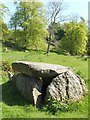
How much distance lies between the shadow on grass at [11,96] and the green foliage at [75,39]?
4595 centimetres

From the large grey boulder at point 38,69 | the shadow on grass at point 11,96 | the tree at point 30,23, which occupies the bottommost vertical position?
the shadow on grass at point 11,96

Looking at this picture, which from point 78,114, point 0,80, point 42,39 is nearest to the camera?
point 78,114

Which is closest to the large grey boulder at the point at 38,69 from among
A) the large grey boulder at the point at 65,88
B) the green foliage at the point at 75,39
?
the large grey boulder at the point at 65,88

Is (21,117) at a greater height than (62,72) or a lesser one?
lesser

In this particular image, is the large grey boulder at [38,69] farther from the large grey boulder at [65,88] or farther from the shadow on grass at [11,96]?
the shadow on grass at [11,96]

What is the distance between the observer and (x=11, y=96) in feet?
46.9

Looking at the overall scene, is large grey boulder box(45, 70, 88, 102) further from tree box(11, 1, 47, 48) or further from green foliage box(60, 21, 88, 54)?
green foliage box(60, 21, 88, 54)

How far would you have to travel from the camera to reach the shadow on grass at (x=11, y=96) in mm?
13584

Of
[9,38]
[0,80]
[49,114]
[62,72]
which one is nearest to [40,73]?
[62,72]

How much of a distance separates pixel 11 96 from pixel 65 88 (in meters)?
2.60

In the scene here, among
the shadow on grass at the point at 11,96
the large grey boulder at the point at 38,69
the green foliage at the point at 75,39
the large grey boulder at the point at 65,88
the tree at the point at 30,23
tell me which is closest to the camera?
the shadow on grass at the point at 11,96

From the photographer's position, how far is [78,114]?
512 inches

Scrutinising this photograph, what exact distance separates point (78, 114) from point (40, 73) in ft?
8.55

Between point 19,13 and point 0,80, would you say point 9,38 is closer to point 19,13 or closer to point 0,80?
point 19,13
